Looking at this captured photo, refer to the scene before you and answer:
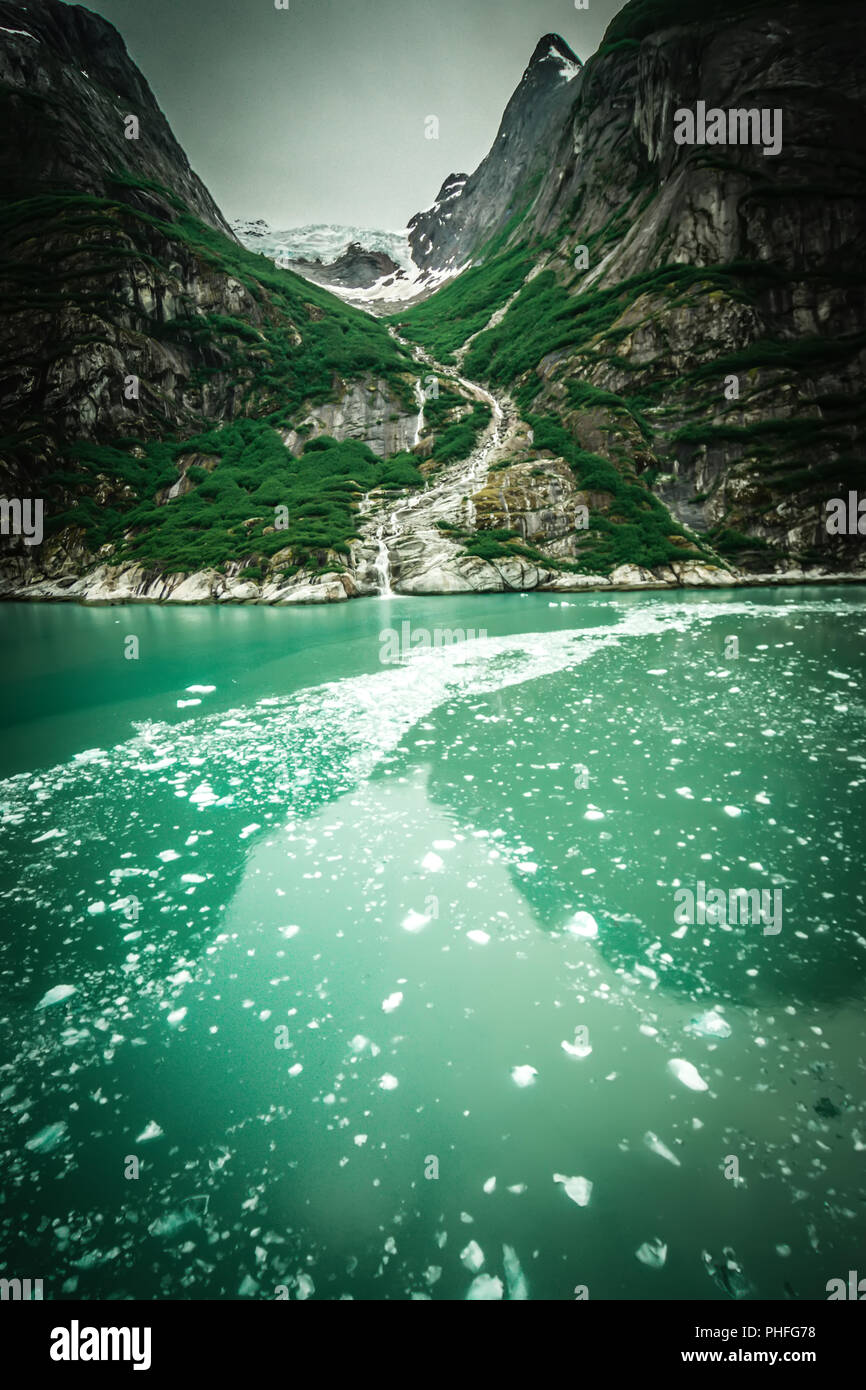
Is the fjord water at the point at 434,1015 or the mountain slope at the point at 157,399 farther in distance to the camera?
the mountain slope at the point at 157,399

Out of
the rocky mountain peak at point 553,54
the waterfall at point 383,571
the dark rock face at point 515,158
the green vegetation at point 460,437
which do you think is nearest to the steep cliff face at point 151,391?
the waterfall at point 383,571

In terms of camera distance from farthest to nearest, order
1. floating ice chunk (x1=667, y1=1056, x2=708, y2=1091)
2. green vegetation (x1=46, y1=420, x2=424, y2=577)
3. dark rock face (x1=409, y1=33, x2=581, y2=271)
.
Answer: dark rock face (x1=409, y1=33, x2=581, y2=271)
green vegetation (x1=46, y1=420, x2=424, y2=577)
floating ice chunk (x1=667, y1=1056, x2=708, y2=1091)

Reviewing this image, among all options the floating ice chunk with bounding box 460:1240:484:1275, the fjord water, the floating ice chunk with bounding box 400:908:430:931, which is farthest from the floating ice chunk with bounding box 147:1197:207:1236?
the floating ice chunk with bounding box 400:908:430:931

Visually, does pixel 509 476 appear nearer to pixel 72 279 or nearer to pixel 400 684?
pixel 400 684

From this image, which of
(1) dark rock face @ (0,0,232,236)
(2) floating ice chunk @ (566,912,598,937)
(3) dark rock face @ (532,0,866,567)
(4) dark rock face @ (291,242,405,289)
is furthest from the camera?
(4) dark rock face @ (291,242,405,289)

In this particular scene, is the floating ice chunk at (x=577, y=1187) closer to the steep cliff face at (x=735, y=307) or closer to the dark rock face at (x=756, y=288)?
the steep cliff face at (x=735, y=307)

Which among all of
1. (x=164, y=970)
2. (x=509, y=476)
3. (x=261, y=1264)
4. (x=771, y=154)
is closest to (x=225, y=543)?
(x=509, y=476)

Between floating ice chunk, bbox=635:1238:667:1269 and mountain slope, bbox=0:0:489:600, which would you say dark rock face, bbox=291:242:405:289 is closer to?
mountain slope, bbox=0:0:489:600
